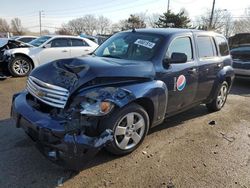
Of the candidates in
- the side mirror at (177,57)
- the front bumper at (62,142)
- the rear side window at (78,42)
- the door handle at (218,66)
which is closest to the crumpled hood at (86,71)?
the side mirror at (177,57)

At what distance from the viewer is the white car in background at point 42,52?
914 centimetres

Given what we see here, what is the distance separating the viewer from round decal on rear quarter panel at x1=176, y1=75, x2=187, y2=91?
4297mm

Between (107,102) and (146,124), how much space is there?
0.94m

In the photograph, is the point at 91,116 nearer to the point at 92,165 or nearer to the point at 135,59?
the point at 92,165

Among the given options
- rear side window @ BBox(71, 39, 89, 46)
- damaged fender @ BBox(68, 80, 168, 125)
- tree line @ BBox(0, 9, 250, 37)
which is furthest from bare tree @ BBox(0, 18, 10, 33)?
damaged fender @ BBox(68, 80, 168, 125)

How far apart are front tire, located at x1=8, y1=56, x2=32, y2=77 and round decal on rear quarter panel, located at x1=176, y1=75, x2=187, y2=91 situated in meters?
6.90

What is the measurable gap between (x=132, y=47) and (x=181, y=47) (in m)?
0.91

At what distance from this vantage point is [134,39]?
14.7 feet

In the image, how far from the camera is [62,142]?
2.88 m

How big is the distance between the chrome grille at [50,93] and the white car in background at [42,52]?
20.3ft

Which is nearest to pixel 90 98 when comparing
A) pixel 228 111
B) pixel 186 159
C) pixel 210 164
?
pixel 186 159

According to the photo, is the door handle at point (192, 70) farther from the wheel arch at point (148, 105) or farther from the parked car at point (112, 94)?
the wheel arch at point (148, 105)

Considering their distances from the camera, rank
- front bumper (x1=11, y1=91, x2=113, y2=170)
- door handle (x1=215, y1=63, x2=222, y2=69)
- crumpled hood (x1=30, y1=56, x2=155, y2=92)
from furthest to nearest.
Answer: door handle (x1=215, y1=63, x2=222, y2=69), crumpled hood (x1=30, y1=56, x2=155, y2=92), front bumper (x1=11, y1=91, x2=113, y2=170)

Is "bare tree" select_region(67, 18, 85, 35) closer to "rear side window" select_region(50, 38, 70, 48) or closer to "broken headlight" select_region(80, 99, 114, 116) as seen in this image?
"rear side window" select_region(50, 38, 70, 48)
